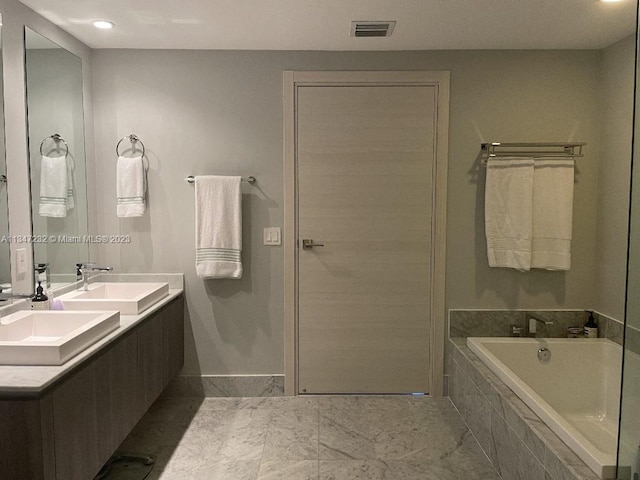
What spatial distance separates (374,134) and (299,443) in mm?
1924

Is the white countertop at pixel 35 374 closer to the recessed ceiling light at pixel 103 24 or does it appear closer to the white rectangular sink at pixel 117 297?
the white rectangular sink at pixel 117 297

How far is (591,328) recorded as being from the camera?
321cm

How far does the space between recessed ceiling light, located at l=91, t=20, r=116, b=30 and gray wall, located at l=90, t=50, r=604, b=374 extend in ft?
1.33

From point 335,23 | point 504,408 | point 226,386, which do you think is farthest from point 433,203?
point 226,386

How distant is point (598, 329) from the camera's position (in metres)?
3.24

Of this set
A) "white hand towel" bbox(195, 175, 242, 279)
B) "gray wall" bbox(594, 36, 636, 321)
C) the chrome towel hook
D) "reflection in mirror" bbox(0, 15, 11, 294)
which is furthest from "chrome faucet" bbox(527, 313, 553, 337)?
"reflection in mirror" bbox(0, 15, 11, 294)

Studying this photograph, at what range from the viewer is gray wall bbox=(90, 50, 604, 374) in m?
3.20

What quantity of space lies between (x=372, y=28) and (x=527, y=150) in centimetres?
128

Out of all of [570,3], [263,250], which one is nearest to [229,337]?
[263,250]

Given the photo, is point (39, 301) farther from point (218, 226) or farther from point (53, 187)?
point (218, 226)

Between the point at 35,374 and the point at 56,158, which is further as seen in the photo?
the point at 56,158

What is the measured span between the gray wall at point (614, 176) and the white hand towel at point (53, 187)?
128 inches

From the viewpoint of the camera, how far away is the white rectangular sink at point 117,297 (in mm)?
2500

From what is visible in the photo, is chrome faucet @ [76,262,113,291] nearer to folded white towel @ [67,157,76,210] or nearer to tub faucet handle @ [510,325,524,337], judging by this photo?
folded white towel @ [67,157,76,210]
